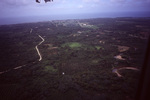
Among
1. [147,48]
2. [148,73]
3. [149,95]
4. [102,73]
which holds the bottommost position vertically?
[102,73]

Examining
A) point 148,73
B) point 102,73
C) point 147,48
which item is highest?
point 147,48

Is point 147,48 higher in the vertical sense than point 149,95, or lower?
higher

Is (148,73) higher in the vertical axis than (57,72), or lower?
higher

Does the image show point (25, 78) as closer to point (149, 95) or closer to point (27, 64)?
point (27, 64)

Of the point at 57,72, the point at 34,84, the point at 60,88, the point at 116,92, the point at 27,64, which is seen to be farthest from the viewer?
the point at 27,64

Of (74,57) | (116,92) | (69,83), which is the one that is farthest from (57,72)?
(116,92)

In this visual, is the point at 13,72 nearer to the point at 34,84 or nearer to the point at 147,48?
the point at 34,84

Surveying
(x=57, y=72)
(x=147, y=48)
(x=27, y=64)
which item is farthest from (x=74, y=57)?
(x=147, y=48)

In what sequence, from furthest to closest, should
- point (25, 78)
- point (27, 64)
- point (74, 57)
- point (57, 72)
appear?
point (74, 57) → point (27, 64) → point (57, 72) → point (25, 78)

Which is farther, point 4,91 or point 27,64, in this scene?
point 27,64
